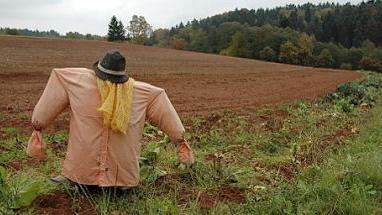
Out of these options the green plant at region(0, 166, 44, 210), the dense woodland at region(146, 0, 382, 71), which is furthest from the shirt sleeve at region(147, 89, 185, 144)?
the dense woodland at region(146, 0, 382, 71)

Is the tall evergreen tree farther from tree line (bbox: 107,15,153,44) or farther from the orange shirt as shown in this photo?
the orange shirt

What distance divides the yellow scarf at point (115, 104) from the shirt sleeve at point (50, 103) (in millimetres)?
351

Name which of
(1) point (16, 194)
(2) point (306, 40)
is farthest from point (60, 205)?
(2) point (306, 40)

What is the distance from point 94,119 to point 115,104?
24 centimetres

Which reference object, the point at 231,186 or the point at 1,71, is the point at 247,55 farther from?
the point at 231,186

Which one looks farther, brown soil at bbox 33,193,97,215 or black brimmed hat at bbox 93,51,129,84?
black brimmed hat at bbox 93,51,129,84

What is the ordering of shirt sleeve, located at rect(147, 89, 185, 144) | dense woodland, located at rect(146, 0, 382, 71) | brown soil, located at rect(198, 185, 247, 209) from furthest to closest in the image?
1. dense woodland, located at rect(146, 0, 382, 71)
2. shirt sleeve, located at rect(147, 89, 185, 144)
3. brown soil, located at rect(198, 185, 247, 209)

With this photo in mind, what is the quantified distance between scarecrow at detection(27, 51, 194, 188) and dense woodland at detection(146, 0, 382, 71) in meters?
70.9

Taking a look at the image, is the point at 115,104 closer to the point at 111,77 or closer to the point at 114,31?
the point at 111,77

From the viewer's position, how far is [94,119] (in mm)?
4895

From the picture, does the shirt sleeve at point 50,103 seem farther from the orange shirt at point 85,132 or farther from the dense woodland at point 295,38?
the dense woodland at point 295,38

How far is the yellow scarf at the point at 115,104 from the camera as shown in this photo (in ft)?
15.8

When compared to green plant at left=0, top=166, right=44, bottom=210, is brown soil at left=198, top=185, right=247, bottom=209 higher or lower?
lower

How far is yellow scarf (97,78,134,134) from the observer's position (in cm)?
481
